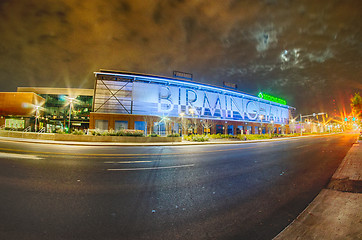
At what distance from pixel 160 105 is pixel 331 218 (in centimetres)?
4410

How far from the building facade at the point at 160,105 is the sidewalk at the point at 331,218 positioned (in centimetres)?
3320

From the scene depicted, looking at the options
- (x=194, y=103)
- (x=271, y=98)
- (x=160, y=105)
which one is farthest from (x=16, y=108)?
(x=271, y=98)

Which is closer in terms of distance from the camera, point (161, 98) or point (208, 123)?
point (161, 98)

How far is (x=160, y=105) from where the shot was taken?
4556 cm

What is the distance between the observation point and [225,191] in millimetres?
4625

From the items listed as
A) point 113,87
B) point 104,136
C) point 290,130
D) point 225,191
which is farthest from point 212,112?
point 290,130

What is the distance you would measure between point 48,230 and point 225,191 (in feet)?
14.1

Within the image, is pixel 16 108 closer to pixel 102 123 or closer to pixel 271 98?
pixel 102 123

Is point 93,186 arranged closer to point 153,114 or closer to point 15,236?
point 15,236

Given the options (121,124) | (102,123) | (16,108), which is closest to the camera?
(102,123)

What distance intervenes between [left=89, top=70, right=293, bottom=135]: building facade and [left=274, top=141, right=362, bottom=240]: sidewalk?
33203mm

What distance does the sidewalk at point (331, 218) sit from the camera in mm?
2535

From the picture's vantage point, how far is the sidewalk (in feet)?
8.32

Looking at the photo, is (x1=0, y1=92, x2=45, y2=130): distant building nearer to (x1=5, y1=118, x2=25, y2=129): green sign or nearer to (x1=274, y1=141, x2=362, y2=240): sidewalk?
(x1=5, y1=118, x2=25, y2=129): green sign
